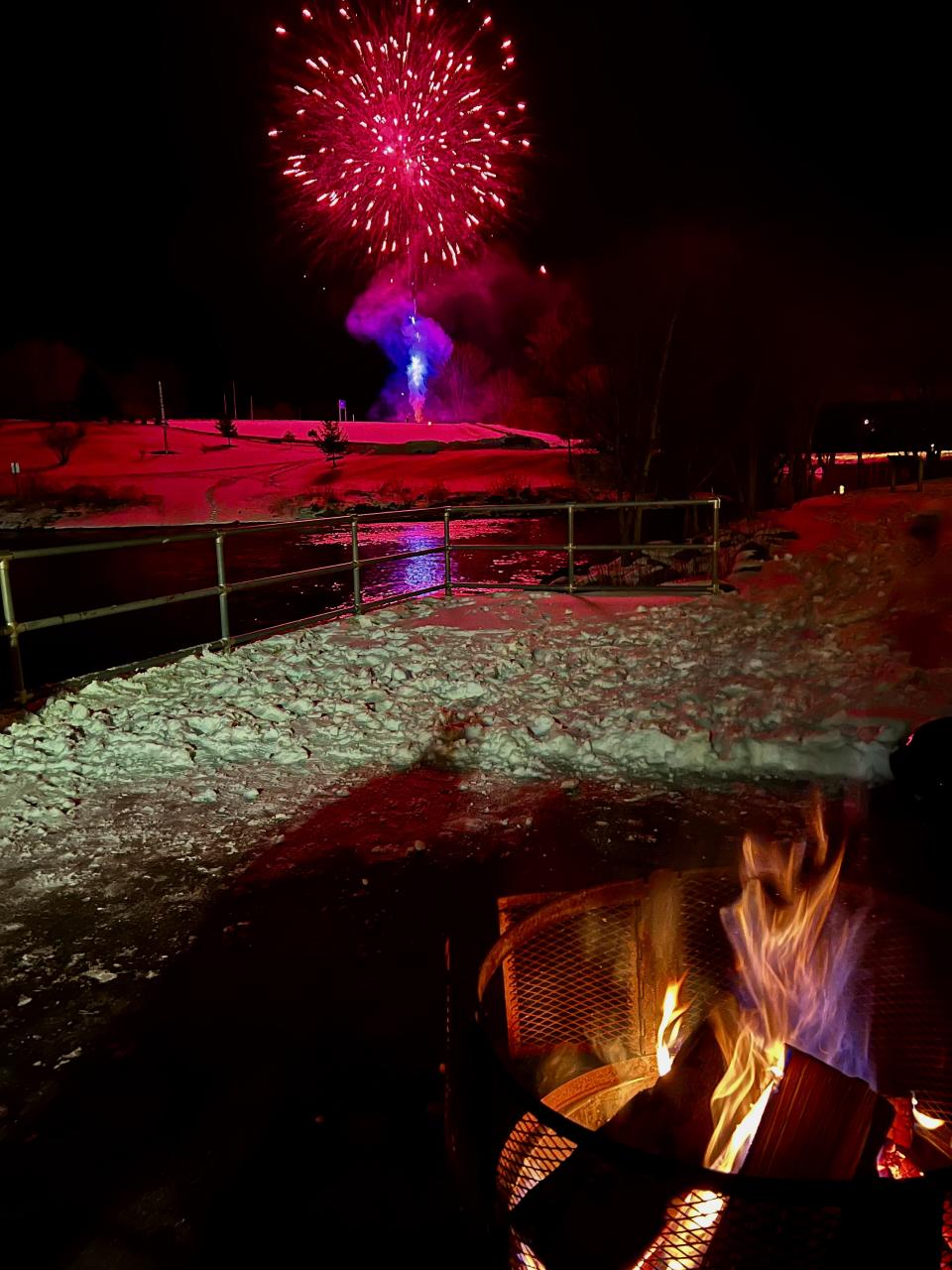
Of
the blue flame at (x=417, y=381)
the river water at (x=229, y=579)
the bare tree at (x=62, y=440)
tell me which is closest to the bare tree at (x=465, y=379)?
the blue flame at (x=417, y=381)

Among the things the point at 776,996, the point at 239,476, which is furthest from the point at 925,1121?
the point at 239,476

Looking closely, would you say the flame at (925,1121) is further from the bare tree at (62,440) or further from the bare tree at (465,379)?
the bare tree at (465,379)

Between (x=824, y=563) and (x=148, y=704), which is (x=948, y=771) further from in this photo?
(x=824, y=563)

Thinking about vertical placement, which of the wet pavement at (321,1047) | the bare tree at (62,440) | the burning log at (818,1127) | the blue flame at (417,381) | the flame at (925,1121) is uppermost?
the blue flame at (417,381)

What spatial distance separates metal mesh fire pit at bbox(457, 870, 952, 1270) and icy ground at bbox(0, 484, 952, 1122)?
5.04ft

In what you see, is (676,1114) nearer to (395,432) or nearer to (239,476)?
(239,476)

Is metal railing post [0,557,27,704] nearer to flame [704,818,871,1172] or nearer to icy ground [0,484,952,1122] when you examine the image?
icy ground [0,484,952,1122]

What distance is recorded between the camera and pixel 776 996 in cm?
249

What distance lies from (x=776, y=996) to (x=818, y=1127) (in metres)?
0.60

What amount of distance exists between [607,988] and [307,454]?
73.6 metres

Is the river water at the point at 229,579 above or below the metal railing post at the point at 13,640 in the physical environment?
below

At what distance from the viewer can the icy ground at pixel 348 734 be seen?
407cm

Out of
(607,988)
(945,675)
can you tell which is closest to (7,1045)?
(607,988)

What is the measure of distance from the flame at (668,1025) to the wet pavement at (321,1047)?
64 cm
